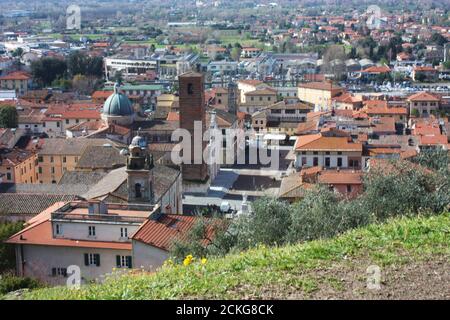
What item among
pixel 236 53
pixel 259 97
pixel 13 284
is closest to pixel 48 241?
pixel 13 284

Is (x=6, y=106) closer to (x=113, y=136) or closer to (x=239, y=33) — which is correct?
(x=113, y=136)

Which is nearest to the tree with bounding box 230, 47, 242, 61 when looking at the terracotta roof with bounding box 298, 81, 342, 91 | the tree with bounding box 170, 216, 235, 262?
the terracotta roof with bounding box 298, 81, 342, 91

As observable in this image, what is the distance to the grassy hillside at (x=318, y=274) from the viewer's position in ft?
19.7

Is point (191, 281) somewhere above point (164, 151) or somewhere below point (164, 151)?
above

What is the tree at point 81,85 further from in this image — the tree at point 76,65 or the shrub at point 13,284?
the shrub at point 13,284

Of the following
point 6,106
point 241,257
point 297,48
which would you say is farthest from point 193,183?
point 297,48

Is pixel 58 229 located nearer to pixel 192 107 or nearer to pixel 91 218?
pixel 91 218

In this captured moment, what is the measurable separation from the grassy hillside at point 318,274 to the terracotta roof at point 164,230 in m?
6.13

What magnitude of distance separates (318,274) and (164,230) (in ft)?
29.4

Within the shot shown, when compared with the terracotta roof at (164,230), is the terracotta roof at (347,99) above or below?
below

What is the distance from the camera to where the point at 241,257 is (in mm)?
7484

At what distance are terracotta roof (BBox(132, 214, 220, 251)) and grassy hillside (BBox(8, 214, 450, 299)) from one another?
20.1 feet

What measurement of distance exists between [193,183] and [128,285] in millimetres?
19949

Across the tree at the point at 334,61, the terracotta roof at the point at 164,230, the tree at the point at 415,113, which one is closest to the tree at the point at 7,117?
the tree at the point at 415,113
